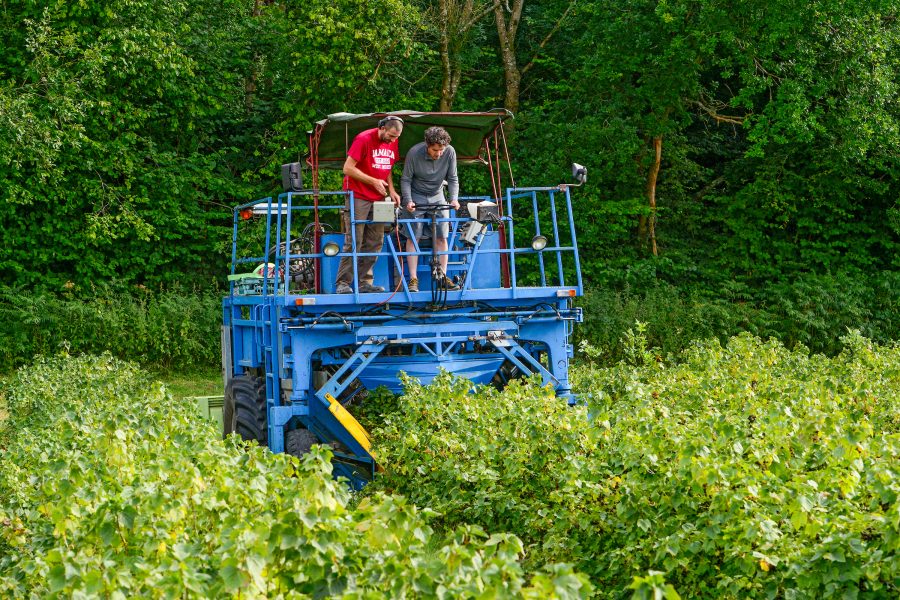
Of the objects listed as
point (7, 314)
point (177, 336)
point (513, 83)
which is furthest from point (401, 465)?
point (513, 83)

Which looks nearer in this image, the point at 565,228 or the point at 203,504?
the point at 203,504

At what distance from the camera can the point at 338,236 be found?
1110 centimetres

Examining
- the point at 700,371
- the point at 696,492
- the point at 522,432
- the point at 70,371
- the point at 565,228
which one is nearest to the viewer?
the point at 696,492

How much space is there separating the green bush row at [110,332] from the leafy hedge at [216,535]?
1447cm

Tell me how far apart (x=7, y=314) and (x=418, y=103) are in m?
9.91

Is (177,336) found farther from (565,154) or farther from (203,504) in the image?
(203,504)

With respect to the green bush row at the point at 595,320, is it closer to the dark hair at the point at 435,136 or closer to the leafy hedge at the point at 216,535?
the dark hair at the point at 435,136

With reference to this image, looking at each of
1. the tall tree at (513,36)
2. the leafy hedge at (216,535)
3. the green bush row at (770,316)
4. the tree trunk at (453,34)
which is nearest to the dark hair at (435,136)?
the leafy hedge at (216,535)

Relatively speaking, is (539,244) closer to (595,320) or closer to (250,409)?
(250,409)

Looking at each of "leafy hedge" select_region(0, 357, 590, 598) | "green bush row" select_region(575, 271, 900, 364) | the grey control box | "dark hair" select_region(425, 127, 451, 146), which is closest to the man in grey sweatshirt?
"dark hair" select_region(425, 127, 451, 146)

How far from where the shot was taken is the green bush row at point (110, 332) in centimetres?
2122

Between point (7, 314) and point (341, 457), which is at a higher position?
point (7, 314)

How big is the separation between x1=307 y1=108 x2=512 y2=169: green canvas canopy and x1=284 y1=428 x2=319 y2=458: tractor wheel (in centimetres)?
301

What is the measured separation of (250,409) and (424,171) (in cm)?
275
